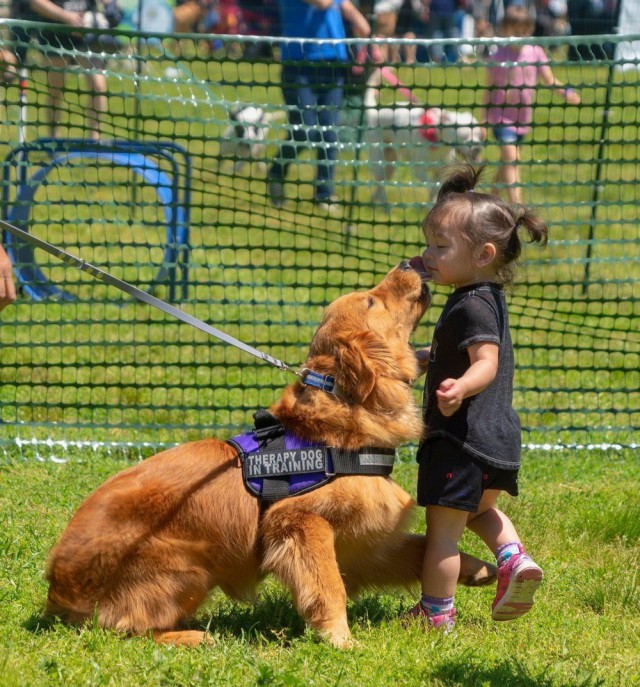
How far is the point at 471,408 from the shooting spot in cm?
375

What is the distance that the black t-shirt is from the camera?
371 centimetres

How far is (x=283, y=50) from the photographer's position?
9.03 m

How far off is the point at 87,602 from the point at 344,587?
3.12 ft

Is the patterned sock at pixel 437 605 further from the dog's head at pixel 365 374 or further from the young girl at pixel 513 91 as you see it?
the young girl at pixel 513 91

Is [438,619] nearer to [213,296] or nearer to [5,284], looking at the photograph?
[5,284]

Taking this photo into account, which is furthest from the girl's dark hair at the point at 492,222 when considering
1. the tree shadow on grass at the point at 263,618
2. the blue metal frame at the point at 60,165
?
the blue metal frame at the point at 60,165

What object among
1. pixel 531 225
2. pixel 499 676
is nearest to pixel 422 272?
pixel 531 225

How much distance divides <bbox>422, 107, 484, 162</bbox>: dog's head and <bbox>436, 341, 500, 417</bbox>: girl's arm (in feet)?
6.76

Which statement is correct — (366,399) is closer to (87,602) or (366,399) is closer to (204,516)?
(204,516)

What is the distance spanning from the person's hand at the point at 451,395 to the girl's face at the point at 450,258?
22.6 inches

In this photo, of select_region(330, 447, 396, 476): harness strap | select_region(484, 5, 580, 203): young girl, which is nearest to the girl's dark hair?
select_region(330, 447, 396, 476): harness strap

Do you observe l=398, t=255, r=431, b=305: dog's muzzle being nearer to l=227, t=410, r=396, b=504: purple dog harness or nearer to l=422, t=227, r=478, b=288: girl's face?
l=422, t=227, r=478, b=288: girl's face

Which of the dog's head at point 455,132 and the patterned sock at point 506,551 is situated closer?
the patterned sock at point 506,551

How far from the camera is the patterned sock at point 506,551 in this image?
12.6 feet
